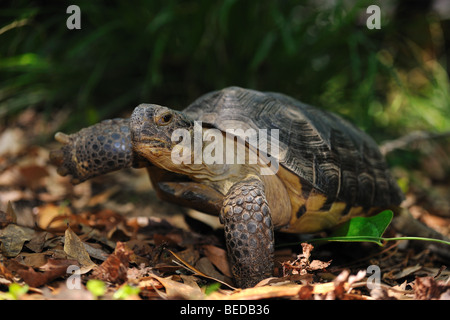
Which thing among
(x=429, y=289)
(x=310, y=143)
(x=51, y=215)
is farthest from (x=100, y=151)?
(x=429, y=289)

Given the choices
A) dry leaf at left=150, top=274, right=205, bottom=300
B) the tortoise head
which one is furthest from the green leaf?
the tortoise head

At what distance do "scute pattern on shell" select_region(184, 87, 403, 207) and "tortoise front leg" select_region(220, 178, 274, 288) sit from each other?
0.45 meters

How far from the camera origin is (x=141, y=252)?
7.75 ft

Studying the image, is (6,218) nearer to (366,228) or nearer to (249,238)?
(249,238)

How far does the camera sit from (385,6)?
5305 mm

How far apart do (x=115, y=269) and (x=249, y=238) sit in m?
0.70

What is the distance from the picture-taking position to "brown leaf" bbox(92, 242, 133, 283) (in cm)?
178

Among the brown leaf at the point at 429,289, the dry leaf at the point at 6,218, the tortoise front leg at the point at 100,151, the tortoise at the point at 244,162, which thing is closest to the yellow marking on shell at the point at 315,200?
the tortoise at the point at 244,162

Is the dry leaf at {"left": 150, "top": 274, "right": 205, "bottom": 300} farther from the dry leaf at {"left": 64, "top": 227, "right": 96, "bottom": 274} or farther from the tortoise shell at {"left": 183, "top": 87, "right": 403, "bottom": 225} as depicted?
the tortoise shell at {"left": 183, "top": 87, "right": 403, "bottom": 225}

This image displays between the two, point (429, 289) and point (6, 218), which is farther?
point (6, 218)

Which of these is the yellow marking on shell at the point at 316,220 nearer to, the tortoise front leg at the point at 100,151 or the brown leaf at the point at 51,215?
the tortoise front leg at the point at 100,151

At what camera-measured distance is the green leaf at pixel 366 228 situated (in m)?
2.16

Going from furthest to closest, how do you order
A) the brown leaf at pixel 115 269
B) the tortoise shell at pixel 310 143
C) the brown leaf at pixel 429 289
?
the tortoise shell at pixel 310 143 → the brown leaf at pixel 115 269 → the brown leaf at pixel 429 289
